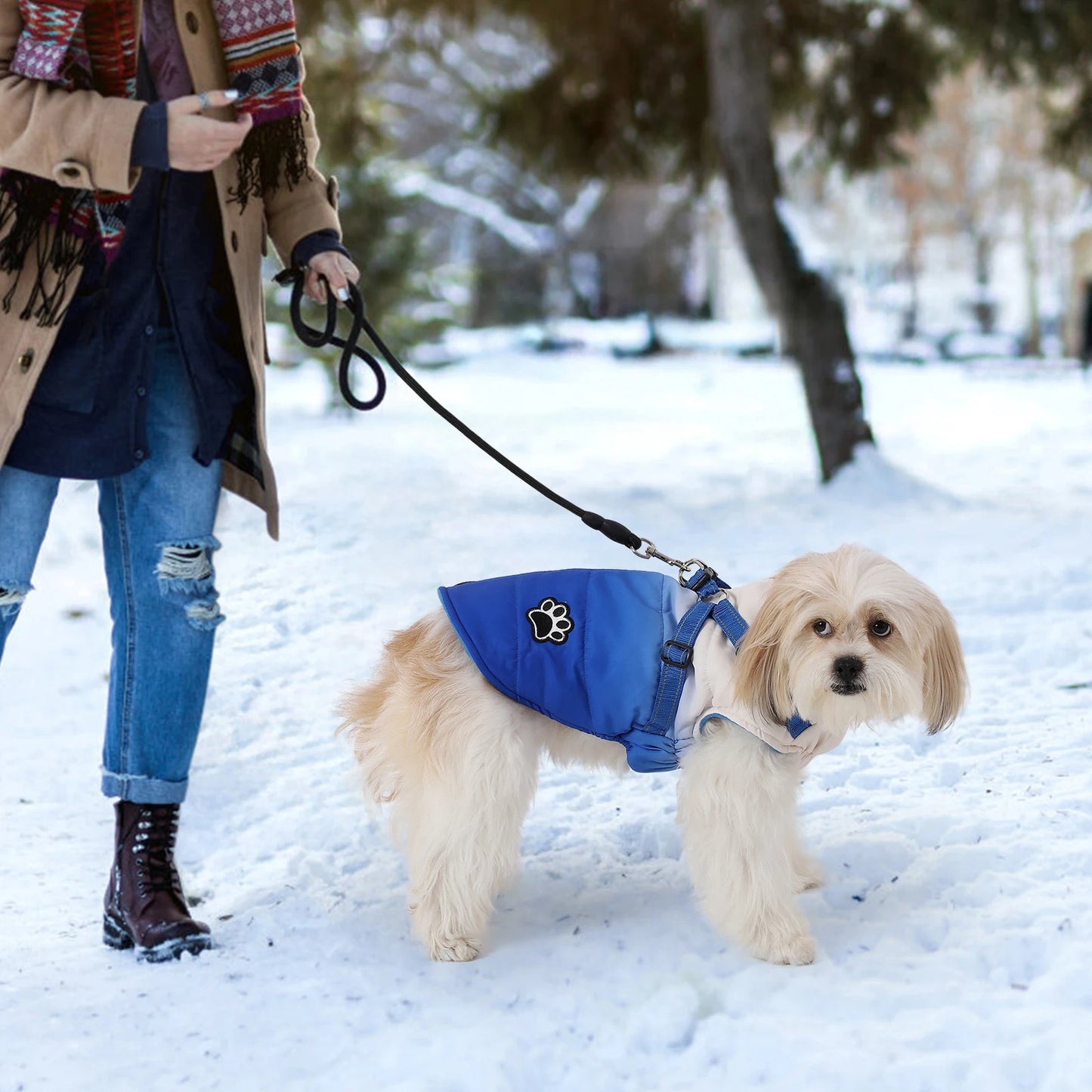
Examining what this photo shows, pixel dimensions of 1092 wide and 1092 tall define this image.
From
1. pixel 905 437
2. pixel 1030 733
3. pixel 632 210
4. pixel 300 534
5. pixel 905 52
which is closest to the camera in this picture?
pixel 1030 733

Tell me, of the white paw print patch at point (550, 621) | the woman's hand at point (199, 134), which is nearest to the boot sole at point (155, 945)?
the white paw print patch at point (550, 621)

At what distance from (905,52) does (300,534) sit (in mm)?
6202

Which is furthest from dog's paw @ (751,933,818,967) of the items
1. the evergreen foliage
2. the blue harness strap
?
the evergreen foliage

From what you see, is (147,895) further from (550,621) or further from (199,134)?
(199,134)

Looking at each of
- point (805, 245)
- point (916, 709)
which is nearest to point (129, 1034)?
point (916, 709)

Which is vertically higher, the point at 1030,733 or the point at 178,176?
the point at 178,176

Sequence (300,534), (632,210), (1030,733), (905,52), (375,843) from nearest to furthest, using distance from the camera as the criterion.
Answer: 1. (375,843)
2. (1030,733)
3. (300,534)
4. (905,52)
5. (632,210)

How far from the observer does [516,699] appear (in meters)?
2.81

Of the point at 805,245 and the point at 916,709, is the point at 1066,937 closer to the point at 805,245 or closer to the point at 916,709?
the point at 916,709

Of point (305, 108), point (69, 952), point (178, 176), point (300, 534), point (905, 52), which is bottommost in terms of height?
point (69, 952)

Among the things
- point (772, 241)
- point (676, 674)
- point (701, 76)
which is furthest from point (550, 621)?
point (701, 76)

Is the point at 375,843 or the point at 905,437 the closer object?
the point at 375,843

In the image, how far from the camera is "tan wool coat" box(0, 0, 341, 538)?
2.40 meters

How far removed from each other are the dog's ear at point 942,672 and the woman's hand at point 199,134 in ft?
5.74
